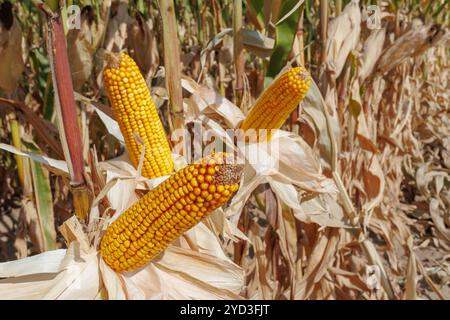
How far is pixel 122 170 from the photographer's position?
3.88ft

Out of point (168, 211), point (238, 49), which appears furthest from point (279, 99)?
point (168, 211)

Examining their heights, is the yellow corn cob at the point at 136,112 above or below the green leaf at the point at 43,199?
above

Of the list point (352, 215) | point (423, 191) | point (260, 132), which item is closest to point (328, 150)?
point (352, 215)

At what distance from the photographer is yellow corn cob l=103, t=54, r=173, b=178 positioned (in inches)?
38.8

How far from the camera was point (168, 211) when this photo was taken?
0.85m

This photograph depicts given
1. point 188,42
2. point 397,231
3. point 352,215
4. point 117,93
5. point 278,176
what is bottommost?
point 397,231

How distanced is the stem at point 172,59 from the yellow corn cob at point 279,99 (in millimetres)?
279

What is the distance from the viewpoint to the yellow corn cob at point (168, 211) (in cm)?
77

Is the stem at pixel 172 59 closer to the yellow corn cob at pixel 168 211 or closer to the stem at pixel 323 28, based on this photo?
the yellow corn cob at pixel 168 211

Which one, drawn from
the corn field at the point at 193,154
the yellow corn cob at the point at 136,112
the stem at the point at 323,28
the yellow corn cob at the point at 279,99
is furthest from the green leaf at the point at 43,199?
the stem at the point at 323,28

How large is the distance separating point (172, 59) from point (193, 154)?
0.34 meters

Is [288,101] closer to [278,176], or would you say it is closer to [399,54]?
[278,176]

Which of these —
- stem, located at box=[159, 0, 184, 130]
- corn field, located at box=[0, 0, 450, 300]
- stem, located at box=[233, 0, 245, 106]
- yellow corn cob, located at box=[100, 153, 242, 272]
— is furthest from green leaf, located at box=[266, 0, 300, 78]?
yellow corn cob, located at box=[100, 153, 242, 272]

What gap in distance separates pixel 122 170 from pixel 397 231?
2.16 meters
